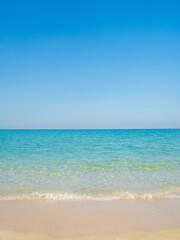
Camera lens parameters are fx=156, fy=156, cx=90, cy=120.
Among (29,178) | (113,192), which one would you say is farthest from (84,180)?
(29,178)

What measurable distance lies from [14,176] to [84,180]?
11.9ft

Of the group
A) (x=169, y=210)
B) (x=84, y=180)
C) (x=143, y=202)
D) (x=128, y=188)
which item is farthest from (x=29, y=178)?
(x=169, y=210)

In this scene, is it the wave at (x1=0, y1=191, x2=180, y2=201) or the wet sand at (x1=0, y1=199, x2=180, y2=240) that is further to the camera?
the wave at (x1=0, y1=191, x2=180, y2=201)

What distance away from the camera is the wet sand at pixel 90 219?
11.9ft

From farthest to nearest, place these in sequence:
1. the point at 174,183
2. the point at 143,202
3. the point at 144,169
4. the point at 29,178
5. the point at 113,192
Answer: the point at 144,169 → the point at 29,178 → the point at 174,183 → the point at 113,192 → the point at 143,202

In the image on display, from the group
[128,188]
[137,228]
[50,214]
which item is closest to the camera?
[137,228]

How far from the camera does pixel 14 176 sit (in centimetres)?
798

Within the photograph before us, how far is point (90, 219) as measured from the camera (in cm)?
424

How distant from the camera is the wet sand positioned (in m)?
3.64

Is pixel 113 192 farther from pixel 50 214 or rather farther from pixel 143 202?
pixel 50 214

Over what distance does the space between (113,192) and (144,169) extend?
4.15m

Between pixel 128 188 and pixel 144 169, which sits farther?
pixel 144 169

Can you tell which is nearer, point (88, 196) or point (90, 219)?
point (90, 219)

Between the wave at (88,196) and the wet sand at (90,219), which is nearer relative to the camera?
the wet sand at (90,219)
